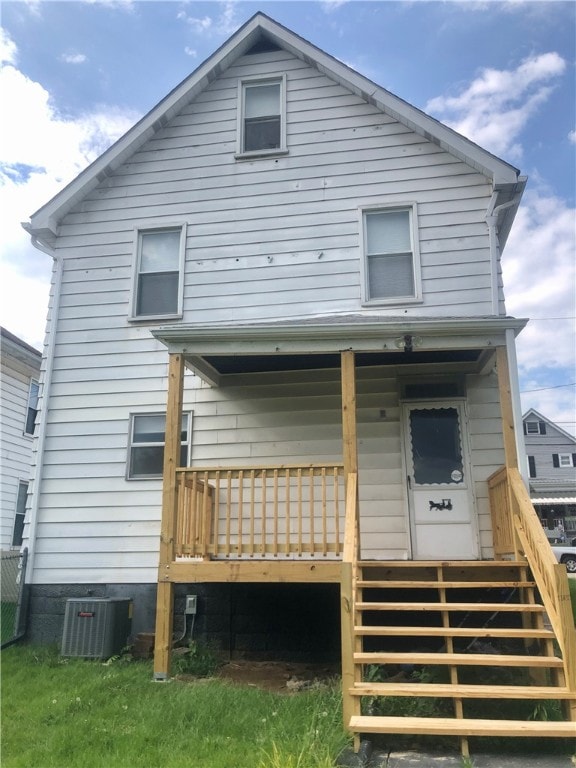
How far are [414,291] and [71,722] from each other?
20.7 ft

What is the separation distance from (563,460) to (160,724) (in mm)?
36115

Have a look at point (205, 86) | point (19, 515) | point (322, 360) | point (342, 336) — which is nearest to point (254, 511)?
point (322, 360)

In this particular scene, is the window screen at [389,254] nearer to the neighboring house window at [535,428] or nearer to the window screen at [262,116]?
the window screen at [262,116]

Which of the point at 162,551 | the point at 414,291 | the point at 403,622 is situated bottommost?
the point at 403,622

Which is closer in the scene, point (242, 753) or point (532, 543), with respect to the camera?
point (242, 753)

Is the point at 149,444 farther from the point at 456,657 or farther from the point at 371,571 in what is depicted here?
the point at 456,657

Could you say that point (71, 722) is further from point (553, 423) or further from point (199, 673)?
point (553, 423)

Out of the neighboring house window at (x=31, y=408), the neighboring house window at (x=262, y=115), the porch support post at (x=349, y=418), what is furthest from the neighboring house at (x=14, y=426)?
the porch support post at (x=349, y=418)

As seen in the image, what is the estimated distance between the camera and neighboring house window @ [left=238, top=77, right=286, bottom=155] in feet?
30.7

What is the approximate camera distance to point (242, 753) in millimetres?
3996

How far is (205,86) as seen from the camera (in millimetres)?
9617

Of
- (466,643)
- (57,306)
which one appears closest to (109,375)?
(57,306)

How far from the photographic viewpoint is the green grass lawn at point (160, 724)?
→ 393cm

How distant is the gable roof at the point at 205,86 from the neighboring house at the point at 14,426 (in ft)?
13.7
